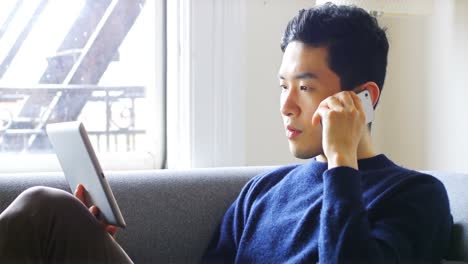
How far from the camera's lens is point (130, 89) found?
2303mm

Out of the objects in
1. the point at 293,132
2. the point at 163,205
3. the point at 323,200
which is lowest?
the point at 163,205

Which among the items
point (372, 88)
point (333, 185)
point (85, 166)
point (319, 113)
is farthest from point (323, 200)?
point (85, 166)

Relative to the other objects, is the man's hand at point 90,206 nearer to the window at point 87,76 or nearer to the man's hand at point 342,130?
the man's hand at point 342,130

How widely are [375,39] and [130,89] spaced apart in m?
1.05

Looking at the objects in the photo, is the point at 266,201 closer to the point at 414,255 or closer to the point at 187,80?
the point at 414,255

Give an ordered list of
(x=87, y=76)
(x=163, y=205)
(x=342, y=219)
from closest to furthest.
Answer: (x=342, y=219), (x=163, y=205), (x=87, y=76)

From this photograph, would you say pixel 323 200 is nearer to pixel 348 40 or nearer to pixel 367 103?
pixel 367 103

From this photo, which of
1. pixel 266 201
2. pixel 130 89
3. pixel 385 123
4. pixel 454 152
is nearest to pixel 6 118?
pixel 130 89

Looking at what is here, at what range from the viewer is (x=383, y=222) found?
1.28 meters

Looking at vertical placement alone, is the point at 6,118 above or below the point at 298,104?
below

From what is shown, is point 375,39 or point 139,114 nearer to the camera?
point 375,39

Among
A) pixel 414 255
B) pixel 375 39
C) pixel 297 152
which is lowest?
pixel 414 255

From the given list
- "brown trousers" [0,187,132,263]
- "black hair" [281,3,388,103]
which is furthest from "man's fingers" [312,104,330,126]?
"brown trousers" [0,187,132,263]

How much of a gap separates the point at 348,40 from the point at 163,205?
0.60 m
